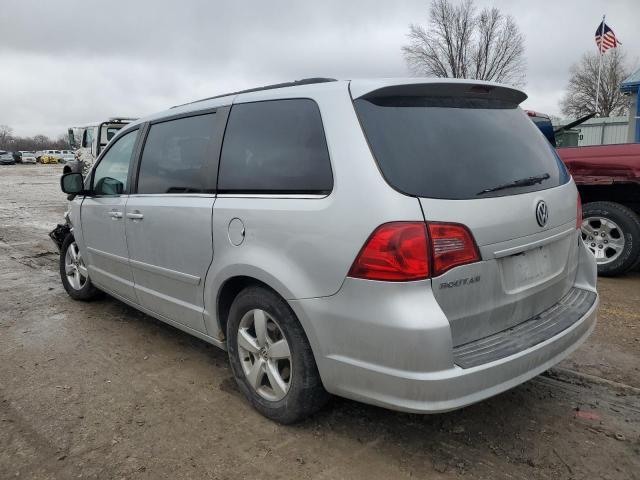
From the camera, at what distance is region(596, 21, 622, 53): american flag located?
1013 inches

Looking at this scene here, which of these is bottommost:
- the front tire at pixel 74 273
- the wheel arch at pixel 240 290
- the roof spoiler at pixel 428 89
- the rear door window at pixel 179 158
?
the front tire at pixel 74 273

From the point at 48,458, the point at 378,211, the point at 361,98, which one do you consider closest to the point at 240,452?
the point at 48,458

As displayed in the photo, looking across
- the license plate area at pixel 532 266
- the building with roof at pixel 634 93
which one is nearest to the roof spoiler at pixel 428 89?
the license plate area at pixel 532 266

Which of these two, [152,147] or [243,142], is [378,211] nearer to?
[243,142]

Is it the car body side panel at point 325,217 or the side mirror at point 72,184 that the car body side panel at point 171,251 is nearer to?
the car body side panel at point 325,217

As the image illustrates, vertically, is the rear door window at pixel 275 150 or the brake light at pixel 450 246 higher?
the rear door window at pixel 275 150

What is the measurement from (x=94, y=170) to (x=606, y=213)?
17.1 ft

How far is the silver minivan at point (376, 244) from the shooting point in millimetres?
2225

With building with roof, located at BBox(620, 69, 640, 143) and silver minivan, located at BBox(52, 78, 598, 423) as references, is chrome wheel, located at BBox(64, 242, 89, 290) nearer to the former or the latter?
silver minivan, located at BBox(52, 78, 598, 423)

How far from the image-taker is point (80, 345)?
4094mm

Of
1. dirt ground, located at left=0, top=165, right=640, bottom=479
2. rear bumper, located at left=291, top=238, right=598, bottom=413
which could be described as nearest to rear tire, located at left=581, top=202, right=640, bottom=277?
dirt ground, located at left=0, top=165, right=640, bottom=479

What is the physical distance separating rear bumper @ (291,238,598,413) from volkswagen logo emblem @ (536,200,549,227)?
597 mm

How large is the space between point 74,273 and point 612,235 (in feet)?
18.6

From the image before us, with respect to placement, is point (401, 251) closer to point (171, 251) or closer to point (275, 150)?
point (275, 150)
